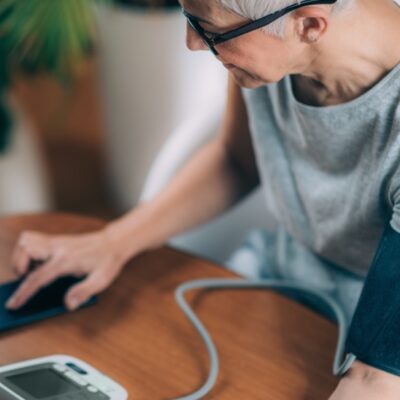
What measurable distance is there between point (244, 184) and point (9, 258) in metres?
0.41

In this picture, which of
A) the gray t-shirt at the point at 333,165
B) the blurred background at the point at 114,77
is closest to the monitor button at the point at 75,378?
the gray t-shirt at the point at 333,165

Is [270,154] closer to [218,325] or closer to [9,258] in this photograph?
[218,325]

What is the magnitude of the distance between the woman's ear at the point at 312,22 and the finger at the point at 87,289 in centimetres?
43

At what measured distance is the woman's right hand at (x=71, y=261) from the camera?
100 centimetres

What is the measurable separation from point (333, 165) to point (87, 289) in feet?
1.21

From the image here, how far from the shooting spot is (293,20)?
31.9 inches

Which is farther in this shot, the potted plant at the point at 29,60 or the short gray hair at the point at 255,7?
the potted plant at the point at 29,60

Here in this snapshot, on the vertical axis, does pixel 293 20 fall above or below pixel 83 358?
above

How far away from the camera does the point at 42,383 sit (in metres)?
0.81

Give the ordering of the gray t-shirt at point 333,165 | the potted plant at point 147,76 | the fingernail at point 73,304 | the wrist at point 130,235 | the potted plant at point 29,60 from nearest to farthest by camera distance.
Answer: the gray t-shirt at point 333,165 → the fingernail at point 73,304 → the wrist at point 130,235 → the potted plant at point 29,60 → the potted plant at point 147,76

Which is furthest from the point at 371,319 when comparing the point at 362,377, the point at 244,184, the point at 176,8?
the point at 176,8

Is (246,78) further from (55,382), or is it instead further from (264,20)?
(55,382)

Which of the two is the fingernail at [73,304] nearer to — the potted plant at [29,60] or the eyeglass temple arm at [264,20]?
the eyeglass temple arm at [264,20]

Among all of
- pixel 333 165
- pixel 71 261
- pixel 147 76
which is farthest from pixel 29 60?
pixel 333 165
